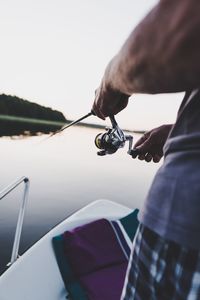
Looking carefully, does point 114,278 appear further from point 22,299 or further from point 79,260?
point 22,299

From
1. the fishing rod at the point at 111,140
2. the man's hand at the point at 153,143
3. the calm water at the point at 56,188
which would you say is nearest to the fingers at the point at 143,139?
the man's hand at the point at 153,143

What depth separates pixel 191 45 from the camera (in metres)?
0.51

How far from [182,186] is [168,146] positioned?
0.13 m

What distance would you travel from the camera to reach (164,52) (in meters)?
0.55

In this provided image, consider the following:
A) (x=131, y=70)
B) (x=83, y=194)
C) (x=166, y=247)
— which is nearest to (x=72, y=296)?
(x=166, y=247)

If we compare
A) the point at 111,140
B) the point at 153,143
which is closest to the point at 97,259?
the point at 111,140

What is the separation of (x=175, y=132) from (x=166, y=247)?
281 millimetres

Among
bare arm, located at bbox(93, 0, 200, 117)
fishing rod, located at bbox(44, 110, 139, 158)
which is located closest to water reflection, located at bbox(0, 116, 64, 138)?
fishing rod, located at bbox(44, 110, 139, 158)

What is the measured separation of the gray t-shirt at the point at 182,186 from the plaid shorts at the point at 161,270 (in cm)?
3

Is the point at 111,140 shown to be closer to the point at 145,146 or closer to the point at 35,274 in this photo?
the point at 145,146

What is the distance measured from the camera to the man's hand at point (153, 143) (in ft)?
4.32

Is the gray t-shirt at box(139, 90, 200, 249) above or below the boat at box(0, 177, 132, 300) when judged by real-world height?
above

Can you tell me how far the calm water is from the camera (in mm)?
7016

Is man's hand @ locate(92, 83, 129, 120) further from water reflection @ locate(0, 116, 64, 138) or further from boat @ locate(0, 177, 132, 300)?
water reflection @ locate(0, 116, 64, 138)
